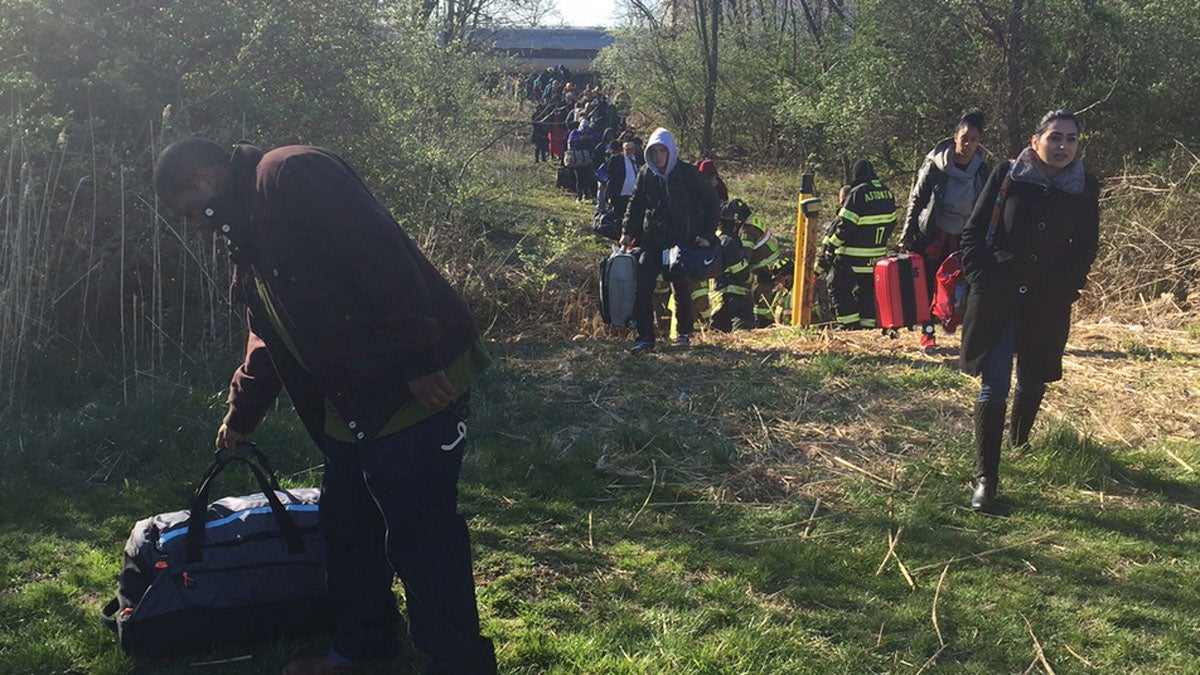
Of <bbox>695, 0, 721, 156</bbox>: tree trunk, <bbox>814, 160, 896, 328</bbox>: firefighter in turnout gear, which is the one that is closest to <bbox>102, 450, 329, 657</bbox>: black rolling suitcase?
<bbox>814, 160, 896, 328</bbox>: firefighter in turnout gear

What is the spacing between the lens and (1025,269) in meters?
4.76

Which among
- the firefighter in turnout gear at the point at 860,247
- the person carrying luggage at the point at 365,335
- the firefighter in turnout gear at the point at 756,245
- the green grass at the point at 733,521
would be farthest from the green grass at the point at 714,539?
the firefighter in turnout gear at the point at 756,245

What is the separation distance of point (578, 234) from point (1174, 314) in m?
8.95

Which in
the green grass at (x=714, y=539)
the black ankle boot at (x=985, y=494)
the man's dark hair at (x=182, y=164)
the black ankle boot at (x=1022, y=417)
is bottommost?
the green grass at (x=714, y=539)

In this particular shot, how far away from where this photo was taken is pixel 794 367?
7566 mm

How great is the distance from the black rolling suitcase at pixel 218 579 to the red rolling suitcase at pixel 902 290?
18.7 feet

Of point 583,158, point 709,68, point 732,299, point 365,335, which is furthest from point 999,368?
point 709,68

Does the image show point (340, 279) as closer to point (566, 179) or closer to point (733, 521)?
point (733, 521)

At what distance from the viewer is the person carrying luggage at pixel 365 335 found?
9.23ft

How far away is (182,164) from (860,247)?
6.96 metres

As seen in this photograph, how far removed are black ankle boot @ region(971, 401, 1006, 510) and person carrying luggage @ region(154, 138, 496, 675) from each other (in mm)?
2708

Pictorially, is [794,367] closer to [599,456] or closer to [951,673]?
[599,456]

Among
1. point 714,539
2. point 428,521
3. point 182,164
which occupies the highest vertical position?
point 182,164

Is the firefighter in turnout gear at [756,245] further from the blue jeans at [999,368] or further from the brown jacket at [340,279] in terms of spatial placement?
the brown jacket at [340,279]
